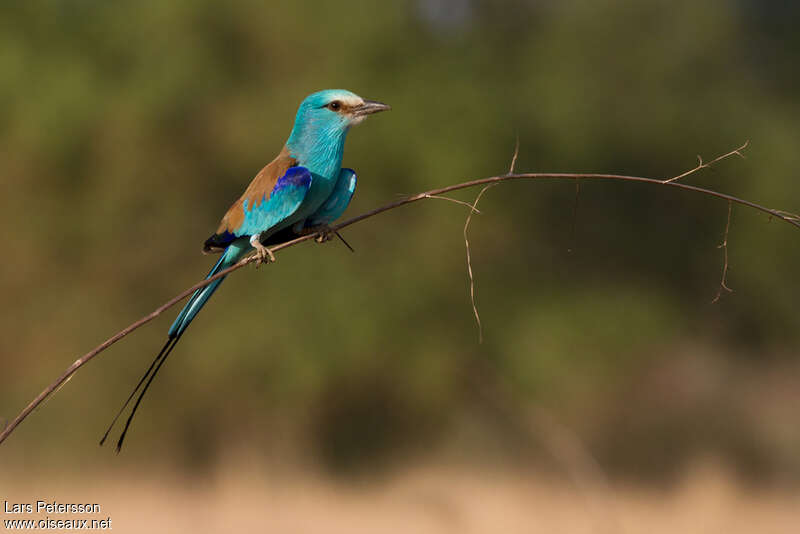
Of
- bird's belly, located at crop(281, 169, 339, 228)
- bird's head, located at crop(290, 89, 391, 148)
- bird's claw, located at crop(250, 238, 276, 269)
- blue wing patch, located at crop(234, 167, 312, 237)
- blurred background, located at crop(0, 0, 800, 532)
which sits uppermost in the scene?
blurred background, located at crop(0, 0, 800, 532)

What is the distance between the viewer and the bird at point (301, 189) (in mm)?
3424

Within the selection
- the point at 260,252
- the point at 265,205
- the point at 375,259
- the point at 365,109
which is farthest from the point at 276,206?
the point at 375,259

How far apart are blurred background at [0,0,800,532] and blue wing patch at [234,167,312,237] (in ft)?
26.1

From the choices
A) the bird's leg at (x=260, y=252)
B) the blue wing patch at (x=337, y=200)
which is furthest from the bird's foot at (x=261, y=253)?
the blue wing patch at (x=337, y=200)

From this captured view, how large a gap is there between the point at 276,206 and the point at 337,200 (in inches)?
17.1

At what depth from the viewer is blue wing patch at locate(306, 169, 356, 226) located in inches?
149

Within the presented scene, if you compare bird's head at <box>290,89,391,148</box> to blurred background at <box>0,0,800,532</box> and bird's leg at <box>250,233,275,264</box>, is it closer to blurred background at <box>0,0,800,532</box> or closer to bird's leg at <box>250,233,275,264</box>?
bird's leg at <box>250,233,275,264</box>

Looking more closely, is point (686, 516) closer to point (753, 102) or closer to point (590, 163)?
point (590, 163)

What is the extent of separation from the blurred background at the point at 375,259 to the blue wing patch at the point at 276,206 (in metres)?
7.96

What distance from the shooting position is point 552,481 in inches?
522

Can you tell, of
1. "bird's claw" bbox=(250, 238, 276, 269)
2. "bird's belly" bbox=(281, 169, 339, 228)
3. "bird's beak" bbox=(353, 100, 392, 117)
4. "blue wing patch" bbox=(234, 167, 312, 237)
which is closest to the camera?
"bird's claw" bbox=(250, 238, 276, 269)

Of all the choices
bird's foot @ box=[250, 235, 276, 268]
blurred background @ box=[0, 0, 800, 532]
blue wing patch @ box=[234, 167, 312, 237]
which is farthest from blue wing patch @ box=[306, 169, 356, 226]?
blurred background @ box=[0, 0, 800, 532]

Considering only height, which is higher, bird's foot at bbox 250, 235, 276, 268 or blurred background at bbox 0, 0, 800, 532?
blurred background at bbox 0, 0, 800, 532

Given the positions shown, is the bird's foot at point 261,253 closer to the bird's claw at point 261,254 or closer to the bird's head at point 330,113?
the bird's claw at point 261,254
